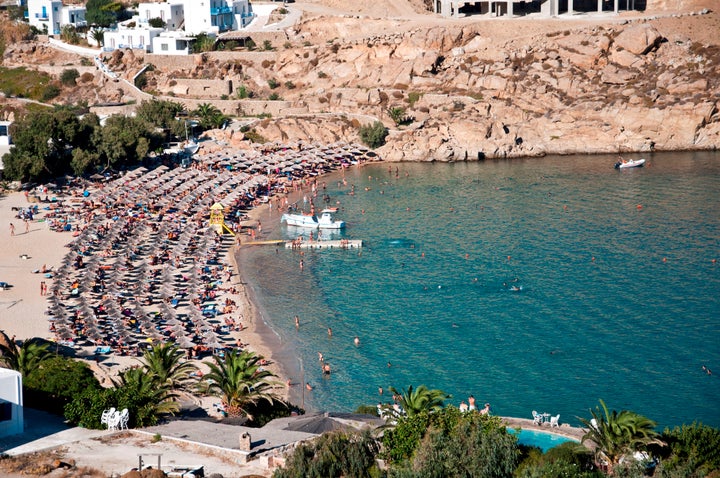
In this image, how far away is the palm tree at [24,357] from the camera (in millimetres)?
37594

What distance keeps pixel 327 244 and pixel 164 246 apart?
9.55 m

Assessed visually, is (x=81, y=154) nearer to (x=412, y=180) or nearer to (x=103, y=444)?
(x=412, y=180)

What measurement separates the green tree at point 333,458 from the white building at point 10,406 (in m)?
8.75

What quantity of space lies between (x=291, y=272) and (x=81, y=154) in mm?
24066

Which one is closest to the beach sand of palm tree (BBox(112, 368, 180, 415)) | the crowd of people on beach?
the crowd of people on beach

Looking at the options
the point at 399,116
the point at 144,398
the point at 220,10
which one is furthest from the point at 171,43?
the point at 144,398

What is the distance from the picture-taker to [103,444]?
31.7 m

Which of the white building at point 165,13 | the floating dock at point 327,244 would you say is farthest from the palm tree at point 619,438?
the white building at point 165,13

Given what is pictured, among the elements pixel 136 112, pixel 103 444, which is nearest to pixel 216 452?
pixel 103 444

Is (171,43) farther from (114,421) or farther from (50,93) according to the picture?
(114,421)

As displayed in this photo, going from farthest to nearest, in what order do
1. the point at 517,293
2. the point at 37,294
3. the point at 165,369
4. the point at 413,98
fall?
1. the point at 413,98
2. the point at 517,293
3. the point at 37,294
4. the point at 165,369

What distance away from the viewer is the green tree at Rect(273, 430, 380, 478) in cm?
2811

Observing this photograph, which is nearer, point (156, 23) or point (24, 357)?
point (24, 357)

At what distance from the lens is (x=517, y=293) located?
54.8 m
